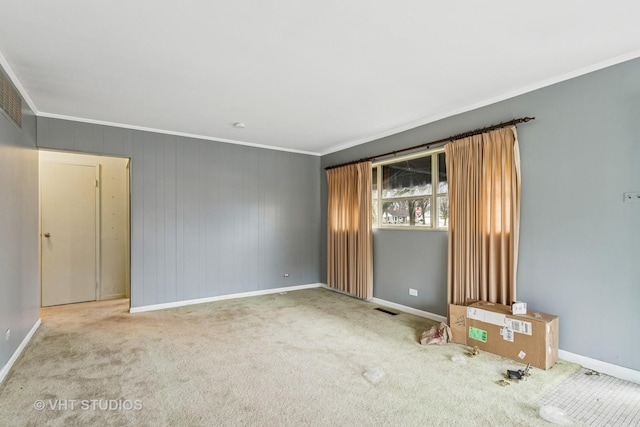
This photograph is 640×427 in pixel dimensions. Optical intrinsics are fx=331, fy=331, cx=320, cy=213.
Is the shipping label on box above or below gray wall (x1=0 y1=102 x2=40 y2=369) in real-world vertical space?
below

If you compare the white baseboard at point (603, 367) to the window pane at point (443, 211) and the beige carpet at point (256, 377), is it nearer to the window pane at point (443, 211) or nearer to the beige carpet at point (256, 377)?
the beige carpet at point (256, 377)

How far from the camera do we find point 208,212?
203 inches

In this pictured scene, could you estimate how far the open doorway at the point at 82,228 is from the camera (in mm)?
4969

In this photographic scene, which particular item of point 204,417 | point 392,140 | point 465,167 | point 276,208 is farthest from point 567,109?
point 276,208

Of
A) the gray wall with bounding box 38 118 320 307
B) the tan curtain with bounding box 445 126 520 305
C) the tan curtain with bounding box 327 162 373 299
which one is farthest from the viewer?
the tan curtain with bounding box 327 162 373 299

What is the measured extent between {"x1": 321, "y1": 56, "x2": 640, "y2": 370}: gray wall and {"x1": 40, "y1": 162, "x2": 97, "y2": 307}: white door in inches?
231

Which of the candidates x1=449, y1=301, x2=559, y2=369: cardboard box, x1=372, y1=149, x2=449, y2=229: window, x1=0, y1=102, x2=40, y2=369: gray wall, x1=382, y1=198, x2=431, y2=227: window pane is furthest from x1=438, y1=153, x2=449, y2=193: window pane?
x1=0, y1=102, x2=40, y2=369: gray wall

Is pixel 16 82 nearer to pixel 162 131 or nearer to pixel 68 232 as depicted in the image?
pixel 162 131

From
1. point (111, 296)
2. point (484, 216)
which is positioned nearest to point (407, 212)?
point (484, 216)

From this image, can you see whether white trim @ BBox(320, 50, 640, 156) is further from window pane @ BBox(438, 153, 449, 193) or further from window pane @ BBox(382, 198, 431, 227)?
window pane @ BBox(382, 198, 431, 227)

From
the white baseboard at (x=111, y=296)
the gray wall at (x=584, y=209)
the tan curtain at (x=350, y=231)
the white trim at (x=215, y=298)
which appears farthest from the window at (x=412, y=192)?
the white baseboard at (x=111, y=296)

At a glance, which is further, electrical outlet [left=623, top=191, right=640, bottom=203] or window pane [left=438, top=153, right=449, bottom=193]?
window pane [left=438, top=153, right=449, bottom=193]

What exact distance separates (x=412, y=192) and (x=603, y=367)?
8.54 ft

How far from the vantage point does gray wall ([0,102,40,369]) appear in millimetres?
2707
